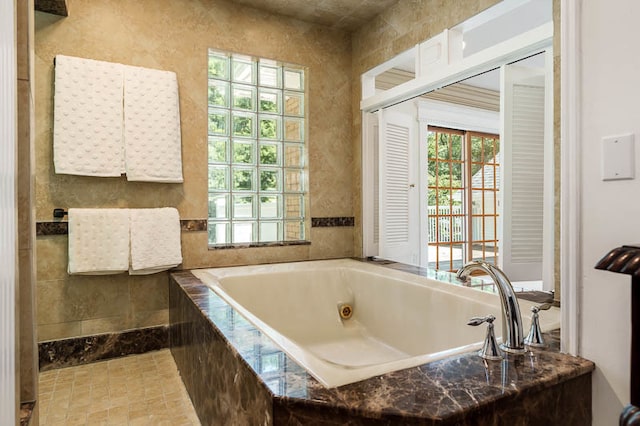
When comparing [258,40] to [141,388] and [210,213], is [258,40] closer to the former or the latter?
[210,213]

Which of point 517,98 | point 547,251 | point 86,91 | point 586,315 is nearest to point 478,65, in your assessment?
point 517,98

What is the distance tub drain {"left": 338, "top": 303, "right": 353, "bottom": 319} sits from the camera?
2578 mm

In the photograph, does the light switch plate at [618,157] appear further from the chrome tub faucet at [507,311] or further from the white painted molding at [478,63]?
the white painted molding at [478,63]

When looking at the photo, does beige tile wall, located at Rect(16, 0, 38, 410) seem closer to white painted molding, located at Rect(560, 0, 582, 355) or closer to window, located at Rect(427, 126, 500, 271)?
white painted molding, located at Rect(560, 0, 582, 355)

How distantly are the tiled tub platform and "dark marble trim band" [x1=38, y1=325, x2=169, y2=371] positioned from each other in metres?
1.31

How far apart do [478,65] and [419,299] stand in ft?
4.38

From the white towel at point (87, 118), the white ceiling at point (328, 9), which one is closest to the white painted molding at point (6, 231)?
the white towel at point (87, 118)

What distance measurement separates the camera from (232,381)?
1.19m

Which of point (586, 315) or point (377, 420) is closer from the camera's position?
point (377, 420)

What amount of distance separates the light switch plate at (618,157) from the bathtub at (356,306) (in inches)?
33.0

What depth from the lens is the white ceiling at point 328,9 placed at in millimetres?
2727

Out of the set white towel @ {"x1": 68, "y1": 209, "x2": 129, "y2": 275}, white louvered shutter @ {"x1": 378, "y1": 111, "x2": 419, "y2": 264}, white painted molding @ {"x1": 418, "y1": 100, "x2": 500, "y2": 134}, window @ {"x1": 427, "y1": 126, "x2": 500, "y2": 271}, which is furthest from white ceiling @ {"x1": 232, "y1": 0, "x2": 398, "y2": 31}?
window @ {"x1": 427, "y1": 126, "x2": 500, "y2": 271}

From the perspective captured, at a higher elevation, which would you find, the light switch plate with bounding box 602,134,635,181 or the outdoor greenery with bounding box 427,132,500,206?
the outdoor greenery with bounding box 427,132,500,206

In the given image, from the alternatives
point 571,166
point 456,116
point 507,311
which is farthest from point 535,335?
point 456,116
